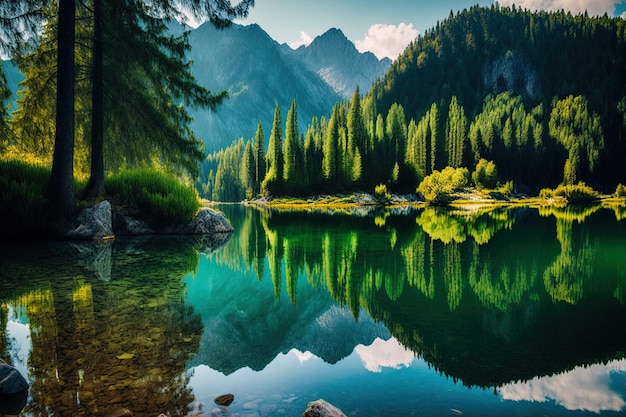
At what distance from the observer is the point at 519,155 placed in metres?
123

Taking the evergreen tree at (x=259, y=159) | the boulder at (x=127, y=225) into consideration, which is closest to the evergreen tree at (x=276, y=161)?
the evergreen tree at (x=259, y=159)

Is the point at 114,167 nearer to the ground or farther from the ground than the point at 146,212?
farther from the ground

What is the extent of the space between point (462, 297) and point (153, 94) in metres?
21.7

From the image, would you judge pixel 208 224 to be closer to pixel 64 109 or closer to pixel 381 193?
pixel 64 109

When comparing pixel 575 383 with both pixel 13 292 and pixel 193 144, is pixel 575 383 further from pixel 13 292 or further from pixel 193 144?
pixel 193 144

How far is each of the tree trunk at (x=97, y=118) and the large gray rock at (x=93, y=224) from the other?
1.09m

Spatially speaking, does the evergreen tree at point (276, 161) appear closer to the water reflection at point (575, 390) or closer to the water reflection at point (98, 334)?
the water reflection at point (98, 334)

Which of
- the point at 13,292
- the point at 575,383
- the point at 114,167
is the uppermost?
the point at 114,167

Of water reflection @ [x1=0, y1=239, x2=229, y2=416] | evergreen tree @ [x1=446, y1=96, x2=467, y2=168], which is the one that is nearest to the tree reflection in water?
water reflection @ [x1=0, y1=239, x2=229, y2=416]

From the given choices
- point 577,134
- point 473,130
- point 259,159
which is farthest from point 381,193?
point 577,134

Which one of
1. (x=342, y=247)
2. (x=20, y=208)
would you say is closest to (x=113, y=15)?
(x=20, y=208)

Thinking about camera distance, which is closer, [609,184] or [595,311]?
[595,311]

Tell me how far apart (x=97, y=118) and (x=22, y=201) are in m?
5.64

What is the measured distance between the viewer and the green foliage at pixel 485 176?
10256 cm
